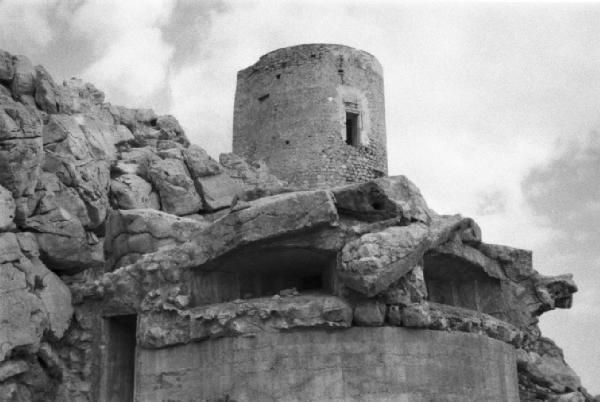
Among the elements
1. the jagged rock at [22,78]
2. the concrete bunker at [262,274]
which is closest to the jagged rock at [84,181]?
the jagged rock at [22,78]

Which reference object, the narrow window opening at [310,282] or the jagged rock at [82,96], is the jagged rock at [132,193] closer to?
the jagged rock at [82,96]

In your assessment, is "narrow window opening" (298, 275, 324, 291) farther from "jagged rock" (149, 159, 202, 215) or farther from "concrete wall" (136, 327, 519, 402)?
"jagged rock" (149, 159, 202, 215)

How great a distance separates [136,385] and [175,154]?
393 inches

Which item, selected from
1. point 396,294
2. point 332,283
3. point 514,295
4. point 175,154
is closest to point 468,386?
point 396,294

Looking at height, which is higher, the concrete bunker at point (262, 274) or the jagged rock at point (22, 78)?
the jagged rock at point (22, 78)

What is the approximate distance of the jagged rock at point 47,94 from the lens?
680 inches

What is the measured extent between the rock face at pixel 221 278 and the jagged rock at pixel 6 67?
33 millimetres

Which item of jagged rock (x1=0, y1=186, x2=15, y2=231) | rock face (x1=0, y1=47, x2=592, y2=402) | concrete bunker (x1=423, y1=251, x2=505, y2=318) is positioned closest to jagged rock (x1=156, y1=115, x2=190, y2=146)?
rock face (x1=0, y1=47, x2=592, y2=402)

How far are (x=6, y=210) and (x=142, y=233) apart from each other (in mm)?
2587

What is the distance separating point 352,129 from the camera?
84.9 ft

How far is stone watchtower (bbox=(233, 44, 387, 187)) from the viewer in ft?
80.0

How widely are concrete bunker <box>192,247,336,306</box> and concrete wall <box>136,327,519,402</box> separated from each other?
1.02 meters

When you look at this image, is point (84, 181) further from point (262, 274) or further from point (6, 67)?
point (262, 274)

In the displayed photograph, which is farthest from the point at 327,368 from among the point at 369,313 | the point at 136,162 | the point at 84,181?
the point at 136,162
